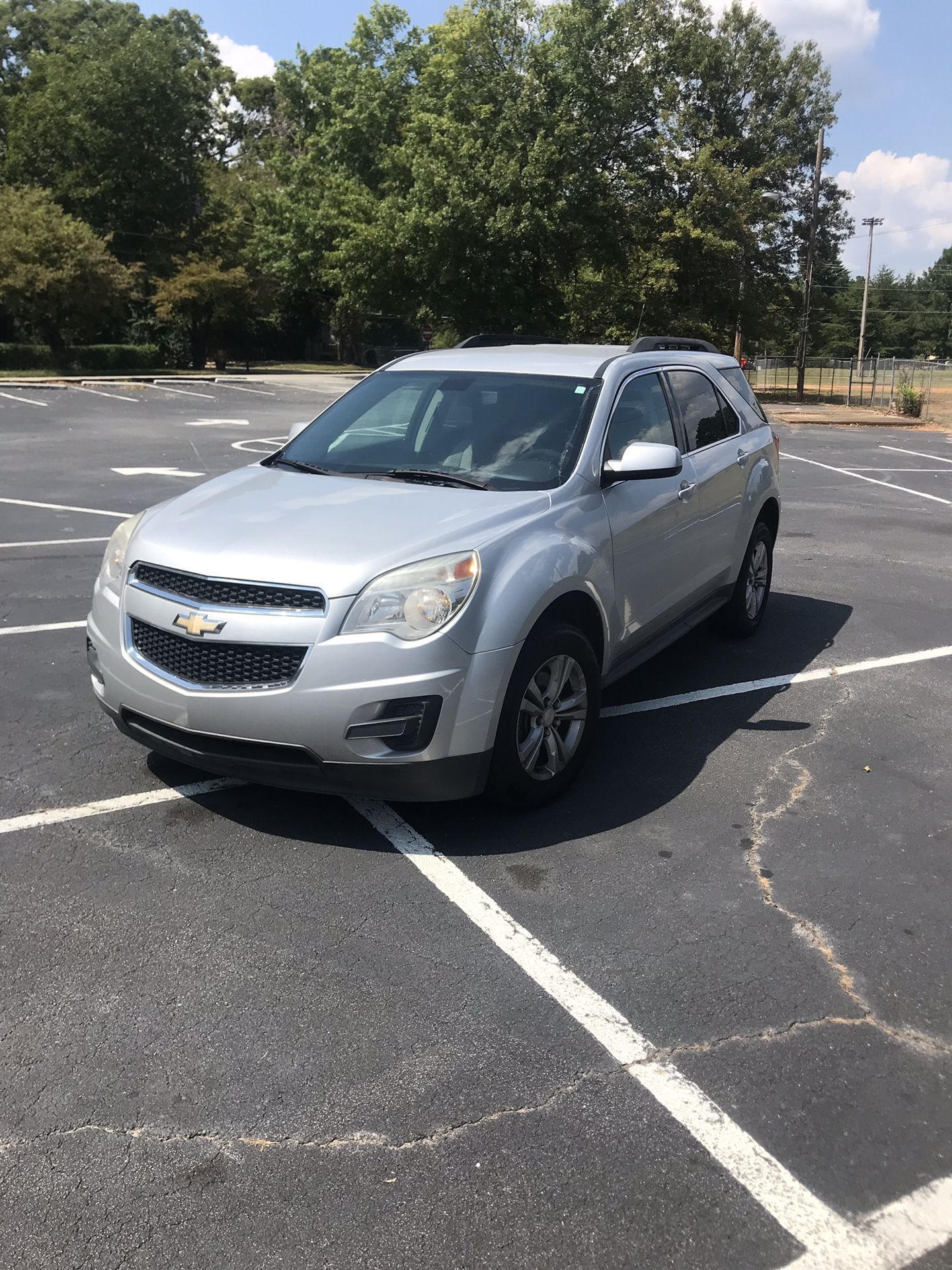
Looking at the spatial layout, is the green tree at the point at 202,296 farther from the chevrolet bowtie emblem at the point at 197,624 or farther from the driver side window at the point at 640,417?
the chevrolet bowtie emblem at the point at 197,624

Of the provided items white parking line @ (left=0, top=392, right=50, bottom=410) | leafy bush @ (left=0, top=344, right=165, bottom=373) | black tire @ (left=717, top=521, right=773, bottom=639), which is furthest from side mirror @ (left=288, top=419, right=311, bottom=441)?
leafy bush @ (left=0, top=344, right=165, bottom=373)

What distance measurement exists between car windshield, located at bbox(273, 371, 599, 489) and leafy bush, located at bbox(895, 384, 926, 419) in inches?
1201

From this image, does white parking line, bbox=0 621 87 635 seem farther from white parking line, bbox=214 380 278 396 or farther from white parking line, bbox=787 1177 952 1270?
white parking line, bbox=214 380 278 396

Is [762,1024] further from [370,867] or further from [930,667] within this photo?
[930,667]

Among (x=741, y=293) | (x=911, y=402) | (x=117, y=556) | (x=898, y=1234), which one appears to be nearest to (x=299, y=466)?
(x=117, y=556)

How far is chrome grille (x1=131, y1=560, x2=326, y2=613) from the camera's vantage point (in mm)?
3709

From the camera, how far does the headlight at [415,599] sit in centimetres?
370

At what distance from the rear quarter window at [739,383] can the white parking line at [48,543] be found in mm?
5451

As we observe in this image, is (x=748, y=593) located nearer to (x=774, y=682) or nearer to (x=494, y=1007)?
(x=774, y=682)

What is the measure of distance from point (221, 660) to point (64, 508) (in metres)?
8.14

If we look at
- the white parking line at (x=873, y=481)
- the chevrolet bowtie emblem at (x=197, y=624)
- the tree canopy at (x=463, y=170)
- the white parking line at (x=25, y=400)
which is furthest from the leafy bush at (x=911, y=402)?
the chevrolet bowtie emblem at (x=197, y=624)

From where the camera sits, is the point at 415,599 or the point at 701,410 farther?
the point at 701,410

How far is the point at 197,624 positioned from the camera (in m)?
3.78

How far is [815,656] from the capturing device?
6625 millimetres
